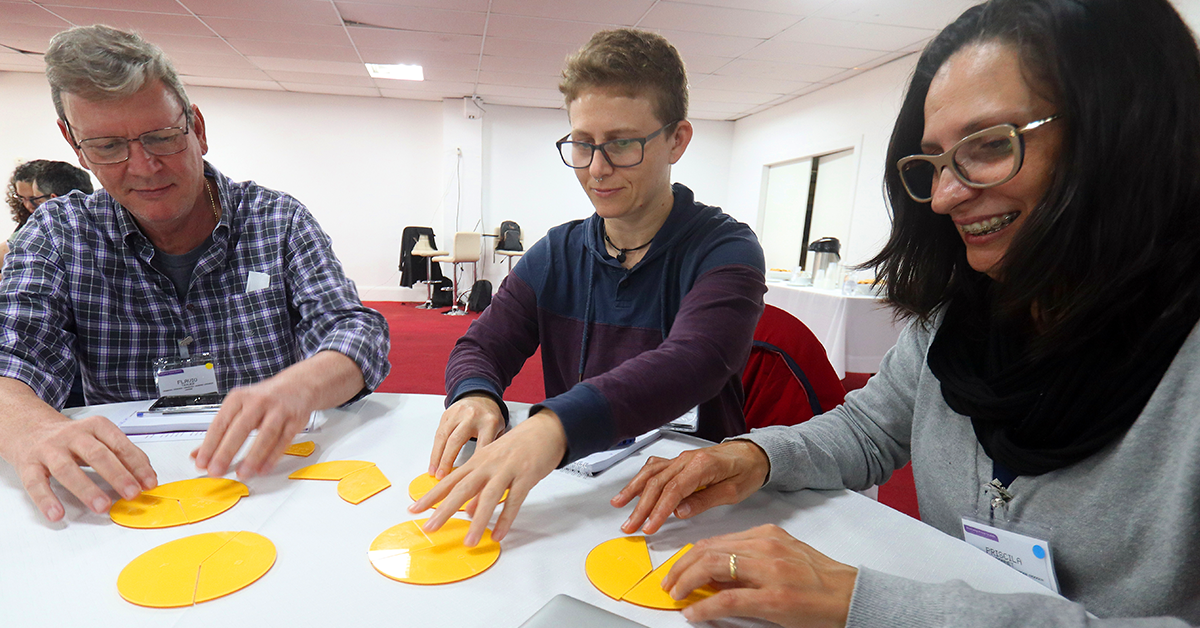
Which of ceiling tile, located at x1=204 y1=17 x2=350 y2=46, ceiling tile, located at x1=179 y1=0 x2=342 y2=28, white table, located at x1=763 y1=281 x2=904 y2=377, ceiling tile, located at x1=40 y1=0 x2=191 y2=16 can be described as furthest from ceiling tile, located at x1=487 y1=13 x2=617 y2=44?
white table, located at x1=763 y1=281 x2=904 y2=377

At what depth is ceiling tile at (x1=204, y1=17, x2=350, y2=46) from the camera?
14.7 ft

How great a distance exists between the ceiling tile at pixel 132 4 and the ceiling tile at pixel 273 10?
0.40ft

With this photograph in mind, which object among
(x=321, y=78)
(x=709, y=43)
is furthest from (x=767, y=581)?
(x=321, y=78)

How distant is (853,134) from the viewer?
544 cm

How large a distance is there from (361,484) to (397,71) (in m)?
6.21

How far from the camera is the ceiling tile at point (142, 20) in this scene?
4.29 metres

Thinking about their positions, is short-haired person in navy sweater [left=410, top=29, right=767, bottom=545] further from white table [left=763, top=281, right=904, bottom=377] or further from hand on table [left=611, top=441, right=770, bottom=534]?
white table [left=763, top=281, right=904, bottom=377]

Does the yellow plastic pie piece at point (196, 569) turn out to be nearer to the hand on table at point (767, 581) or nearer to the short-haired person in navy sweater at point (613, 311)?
the short-haired person in navy sweater at point (613, 311)

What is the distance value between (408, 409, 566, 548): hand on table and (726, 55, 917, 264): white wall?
4.08m

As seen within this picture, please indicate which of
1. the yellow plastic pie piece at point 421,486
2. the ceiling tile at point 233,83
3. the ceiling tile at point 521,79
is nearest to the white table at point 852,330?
the yellow plastic pie piece at point 421,486

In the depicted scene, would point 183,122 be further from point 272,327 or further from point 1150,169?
point 1150,169

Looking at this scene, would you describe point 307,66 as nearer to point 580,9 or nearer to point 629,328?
point 580,9

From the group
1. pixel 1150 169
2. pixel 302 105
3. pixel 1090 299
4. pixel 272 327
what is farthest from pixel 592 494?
pixel 302 105

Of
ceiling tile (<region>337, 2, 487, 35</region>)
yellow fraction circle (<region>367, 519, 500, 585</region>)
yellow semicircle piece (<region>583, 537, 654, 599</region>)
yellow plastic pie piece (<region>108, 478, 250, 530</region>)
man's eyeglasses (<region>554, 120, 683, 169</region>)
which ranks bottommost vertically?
yellow plastic pie piece (<region>108, 478, 250, 530</region>)
